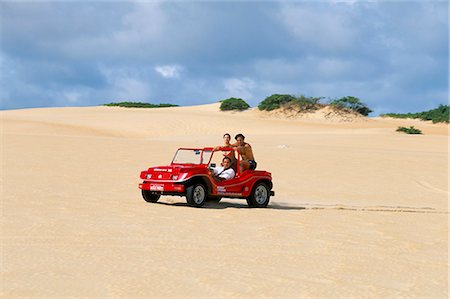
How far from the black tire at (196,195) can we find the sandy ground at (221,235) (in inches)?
10.6

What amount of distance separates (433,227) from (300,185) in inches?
326

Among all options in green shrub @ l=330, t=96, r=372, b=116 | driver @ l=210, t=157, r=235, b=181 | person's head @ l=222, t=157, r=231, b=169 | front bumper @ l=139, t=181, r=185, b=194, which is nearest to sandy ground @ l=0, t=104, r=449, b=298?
front bumper @ l=139, t=181, r=185, b=194

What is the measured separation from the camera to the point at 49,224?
37.2 feet

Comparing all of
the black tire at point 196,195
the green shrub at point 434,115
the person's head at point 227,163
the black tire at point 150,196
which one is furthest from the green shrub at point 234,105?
the black tire at point 196,195

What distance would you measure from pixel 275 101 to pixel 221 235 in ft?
192

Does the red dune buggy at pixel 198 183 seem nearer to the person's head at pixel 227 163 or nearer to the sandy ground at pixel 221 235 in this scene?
the person's head at pixel 227 163

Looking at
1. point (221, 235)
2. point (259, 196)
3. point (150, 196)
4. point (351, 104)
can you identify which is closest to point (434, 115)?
point (351, 104)

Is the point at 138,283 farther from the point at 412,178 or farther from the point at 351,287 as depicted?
the point at 412,178

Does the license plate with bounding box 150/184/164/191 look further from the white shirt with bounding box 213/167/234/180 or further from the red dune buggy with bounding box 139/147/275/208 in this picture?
the white shirt with bounding box 213/167/234/180

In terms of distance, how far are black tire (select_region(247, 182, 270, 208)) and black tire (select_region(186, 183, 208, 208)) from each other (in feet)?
3.90

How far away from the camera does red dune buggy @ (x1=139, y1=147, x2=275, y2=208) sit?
582 inches

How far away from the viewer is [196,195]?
14.9 meters

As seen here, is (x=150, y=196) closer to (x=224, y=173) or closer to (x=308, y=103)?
(x=224, y=173)

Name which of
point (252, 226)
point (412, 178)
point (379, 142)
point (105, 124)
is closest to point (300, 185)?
point (412, 178)
